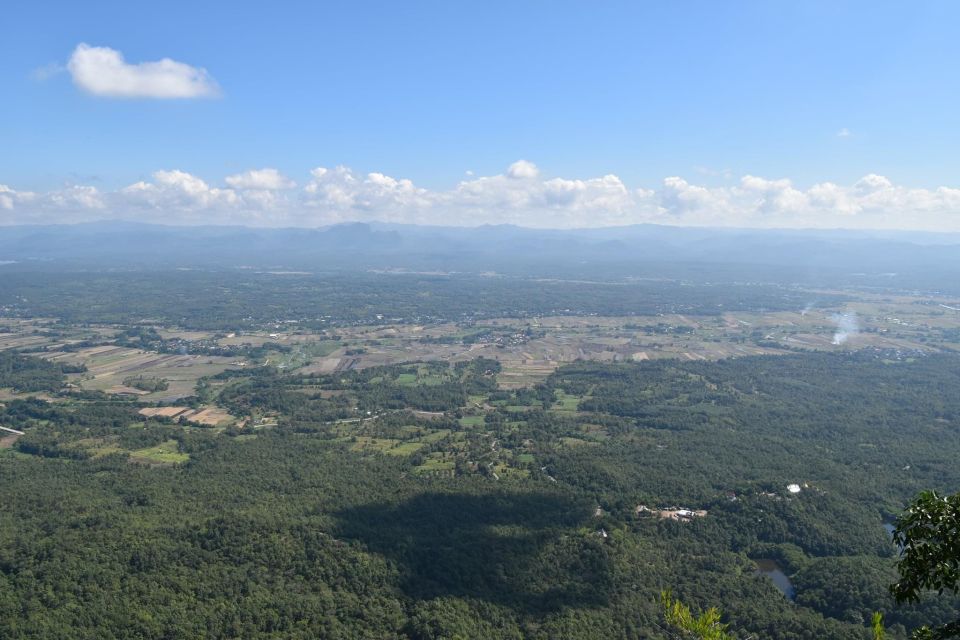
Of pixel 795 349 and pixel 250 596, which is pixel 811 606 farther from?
pixel 795 349

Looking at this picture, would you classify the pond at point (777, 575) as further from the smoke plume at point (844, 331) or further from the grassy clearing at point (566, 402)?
the smoke plume at point (844, 331)

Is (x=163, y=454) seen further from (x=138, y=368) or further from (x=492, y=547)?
(x=138, y=368)

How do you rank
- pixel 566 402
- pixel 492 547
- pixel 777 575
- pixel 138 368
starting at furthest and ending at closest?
1. pixel 138 368
2. pixel 566 402
3. pixel 777 575
4. pixel 492 547

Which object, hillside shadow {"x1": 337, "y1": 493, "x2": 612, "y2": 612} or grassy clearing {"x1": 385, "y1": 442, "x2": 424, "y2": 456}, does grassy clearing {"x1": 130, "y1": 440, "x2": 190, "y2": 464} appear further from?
hillside shadow {"x1": 337, "y1": 493, "x2": 612, "y2": 612}

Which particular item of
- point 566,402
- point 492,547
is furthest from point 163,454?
point 566,402

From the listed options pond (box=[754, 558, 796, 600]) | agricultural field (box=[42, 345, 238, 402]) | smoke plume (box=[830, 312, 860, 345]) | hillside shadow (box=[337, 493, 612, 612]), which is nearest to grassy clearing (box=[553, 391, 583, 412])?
hillside shadow (box=[337, 493, 612, 612])

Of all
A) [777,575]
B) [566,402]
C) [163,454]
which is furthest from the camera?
[566,402]
